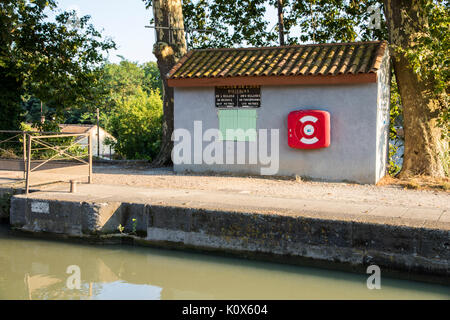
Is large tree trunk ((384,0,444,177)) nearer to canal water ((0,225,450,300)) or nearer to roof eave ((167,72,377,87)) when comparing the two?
roof eave ((167,72,377,87))

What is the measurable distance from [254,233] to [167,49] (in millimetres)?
8982

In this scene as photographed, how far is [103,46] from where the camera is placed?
56.9 feet

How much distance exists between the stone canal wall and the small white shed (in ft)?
14.6

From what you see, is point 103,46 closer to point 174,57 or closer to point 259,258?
point 174,57

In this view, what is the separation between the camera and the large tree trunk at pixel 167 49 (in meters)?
14.5

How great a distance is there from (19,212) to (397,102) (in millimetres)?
10025

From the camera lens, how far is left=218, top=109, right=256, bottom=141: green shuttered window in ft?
38.6

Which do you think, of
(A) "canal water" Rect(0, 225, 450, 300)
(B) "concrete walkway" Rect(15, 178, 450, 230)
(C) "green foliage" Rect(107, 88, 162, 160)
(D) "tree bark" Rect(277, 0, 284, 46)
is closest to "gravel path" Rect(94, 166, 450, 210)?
(B) "concrete walkway" Rect(15, 178, 450, 230)

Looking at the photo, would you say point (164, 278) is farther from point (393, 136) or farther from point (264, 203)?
point (393, 136)

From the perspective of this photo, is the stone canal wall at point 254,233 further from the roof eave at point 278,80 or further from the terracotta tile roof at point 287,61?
the terracotta tile roof at point 287,61

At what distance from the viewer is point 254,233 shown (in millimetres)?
7062

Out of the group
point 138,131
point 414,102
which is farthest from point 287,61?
point 138,131

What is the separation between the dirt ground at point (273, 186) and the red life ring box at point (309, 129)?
2.82 ft
